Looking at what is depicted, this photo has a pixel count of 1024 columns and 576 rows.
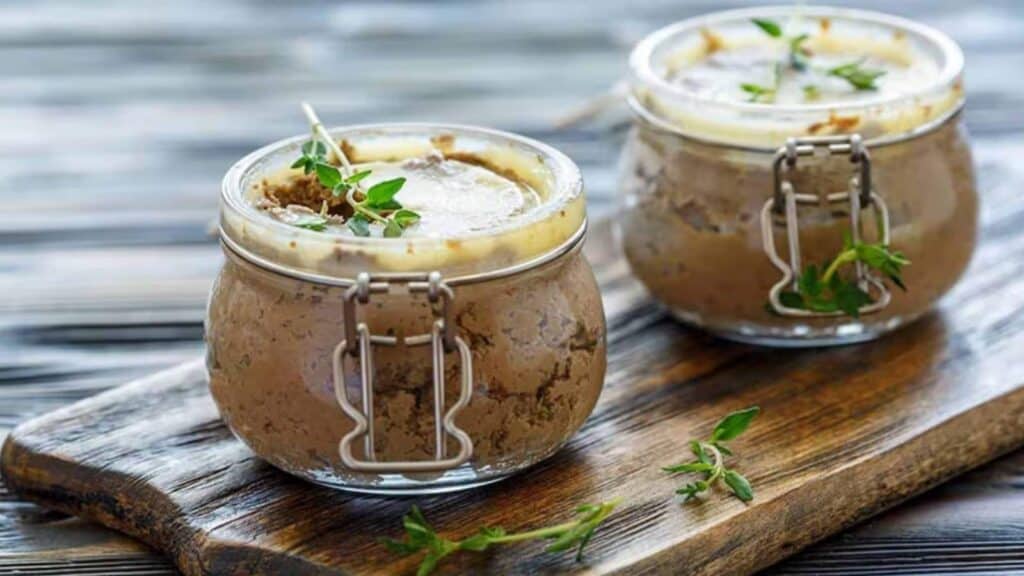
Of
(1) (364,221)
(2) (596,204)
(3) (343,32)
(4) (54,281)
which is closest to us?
(1) (364,221)

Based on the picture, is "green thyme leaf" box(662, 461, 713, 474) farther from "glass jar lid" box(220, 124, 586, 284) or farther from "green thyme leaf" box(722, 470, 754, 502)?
"glass jar lid" box(220, 124, 586, 284)

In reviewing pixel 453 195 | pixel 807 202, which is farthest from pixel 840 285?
pixel 453 195

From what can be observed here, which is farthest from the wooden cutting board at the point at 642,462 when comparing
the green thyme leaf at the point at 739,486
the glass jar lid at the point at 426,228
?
the glass jar lid at the point at 426,228

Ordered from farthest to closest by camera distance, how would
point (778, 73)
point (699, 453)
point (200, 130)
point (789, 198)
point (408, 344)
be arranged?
1. point (200, 130)
2. point (778, 73)
3. point (789, 198)
4. point (699, 453)
5. point (408, 344)

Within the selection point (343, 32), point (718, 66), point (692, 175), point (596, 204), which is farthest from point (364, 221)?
point (343, 32)

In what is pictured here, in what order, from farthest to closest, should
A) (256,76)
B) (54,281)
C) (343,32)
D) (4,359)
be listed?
(343,32)
(256,76)
(54,281)
(4,359)

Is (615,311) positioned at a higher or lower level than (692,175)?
lower

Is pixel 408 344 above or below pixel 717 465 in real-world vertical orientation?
above

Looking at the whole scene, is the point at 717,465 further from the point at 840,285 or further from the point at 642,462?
the point at 840,285

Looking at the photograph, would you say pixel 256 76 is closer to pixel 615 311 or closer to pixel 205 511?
pixel 615 311
